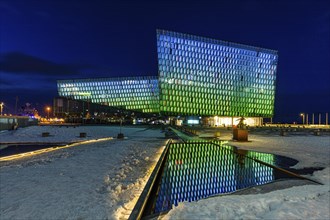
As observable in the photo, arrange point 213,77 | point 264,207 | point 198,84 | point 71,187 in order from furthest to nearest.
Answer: point 213,77, point 198,84, point 71,187, point 264,207

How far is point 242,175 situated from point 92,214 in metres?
6.92

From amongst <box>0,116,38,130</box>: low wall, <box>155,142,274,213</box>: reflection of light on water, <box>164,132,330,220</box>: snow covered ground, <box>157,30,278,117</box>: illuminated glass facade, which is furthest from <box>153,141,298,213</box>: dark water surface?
<box>157,30,278,117</box>: illuminated glass facade

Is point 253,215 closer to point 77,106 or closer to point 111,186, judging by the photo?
point 111,186

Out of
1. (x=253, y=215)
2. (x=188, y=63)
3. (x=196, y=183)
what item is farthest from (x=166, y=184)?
(x=188, y=63)

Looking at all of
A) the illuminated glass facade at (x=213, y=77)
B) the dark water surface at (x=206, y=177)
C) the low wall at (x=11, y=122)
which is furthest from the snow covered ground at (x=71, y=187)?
the illuminated glass facade at (x=213, y=77)

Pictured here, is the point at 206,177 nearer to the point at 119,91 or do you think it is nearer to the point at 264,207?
the point at 264,207

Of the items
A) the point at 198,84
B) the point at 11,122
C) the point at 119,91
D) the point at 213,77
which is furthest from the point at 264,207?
the point at 119,91

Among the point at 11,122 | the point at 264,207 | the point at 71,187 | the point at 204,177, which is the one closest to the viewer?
the point at 264,207

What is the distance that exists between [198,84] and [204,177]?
9735cm

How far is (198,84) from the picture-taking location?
10688 centimetres

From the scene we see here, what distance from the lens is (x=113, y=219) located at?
246 inches

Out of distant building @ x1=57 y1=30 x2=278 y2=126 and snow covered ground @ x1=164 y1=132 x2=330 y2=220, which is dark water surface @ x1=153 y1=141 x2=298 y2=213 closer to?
snow covered ground @ x1=164 y1=132 x2=330 y2=220

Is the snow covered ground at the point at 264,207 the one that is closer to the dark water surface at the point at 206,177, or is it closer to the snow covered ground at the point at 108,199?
the snow covered ground at the point at 108,199

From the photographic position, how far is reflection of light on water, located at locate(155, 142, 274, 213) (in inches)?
345
